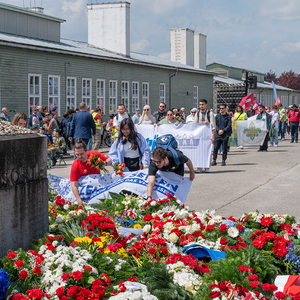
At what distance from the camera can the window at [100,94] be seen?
27750mm

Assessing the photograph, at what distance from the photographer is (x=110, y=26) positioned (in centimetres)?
3353

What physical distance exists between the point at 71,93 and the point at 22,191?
22.0 m

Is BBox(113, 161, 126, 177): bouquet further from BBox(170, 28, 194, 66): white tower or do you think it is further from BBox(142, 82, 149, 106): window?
BBox(170, 28, 194, 66): white tower

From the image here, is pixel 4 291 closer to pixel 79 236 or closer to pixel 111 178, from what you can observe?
pixel 79 236

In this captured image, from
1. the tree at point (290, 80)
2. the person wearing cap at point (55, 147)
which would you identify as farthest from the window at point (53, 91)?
the tree at point (290, 80)

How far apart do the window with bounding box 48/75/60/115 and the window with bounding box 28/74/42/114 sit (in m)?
0.81

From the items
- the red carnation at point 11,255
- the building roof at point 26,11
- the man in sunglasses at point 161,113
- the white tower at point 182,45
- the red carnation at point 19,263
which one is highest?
the white tower at point 182,45

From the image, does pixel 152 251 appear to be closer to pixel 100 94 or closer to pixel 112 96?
pixel 100 94

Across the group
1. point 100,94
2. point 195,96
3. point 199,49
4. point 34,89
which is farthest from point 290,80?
point 34,89

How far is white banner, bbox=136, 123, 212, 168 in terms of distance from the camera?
45.6 ft

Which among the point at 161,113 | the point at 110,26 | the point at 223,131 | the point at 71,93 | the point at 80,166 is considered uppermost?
the point at 110,26

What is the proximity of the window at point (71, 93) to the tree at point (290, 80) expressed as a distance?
3408 inches

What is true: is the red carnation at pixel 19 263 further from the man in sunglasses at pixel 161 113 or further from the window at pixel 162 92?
the window at pixel 162 92

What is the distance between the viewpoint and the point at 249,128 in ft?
71.4
